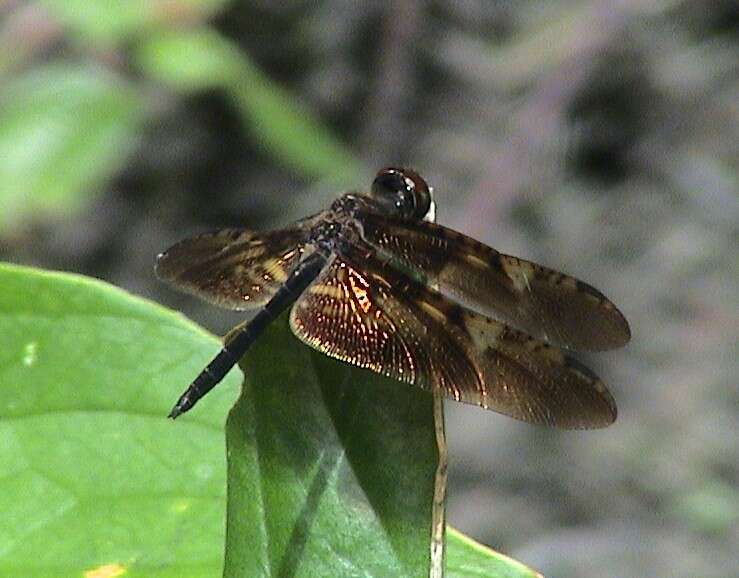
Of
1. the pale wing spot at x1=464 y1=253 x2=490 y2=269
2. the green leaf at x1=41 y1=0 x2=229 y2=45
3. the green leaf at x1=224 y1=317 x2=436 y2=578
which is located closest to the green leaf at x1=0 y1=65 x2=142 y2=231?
the green leaf at x1=41 y1=0 x2=229 y2=45

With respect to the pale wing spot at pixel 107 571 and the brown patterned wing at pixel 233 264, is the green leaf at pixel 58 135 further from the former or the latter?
the pale wing spot at pixel 107 571

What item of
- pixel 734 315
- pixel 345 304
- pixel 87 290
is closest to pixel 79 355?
pixel 87 290

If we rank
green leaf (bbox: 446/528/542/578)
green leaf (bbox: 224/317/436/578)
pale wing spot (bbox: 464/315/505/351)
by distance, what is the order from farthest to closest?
pale wing spot (bbox: 464/315/505/351), green leaf (bbox: 446/528/542/578), green leaf (bbox: 224/317/436/578)

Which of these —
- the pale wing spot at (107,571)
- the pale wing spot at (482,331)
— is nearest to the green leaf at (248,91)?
the pale wing spot at (482,331)

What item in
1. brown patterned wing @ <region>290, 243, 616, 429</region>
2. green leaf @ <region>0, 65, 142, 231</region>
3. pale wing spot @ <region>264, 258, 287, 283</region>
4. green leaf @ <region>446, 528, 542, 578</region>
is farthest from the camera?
green leaf @ <region>0, 65, 142, 231</region>

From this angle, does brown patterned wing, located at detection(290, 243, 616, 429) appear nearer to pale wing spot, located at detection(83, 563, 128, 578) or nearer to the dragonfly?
the dragonfly

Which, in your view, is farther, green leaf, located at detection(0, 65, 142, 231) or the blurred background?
the blurred background

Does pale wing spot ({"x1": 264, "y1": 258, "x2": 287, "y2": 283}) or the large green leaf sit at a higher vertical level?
pale wing spot ({"x1": 264, "y1": 258, "x2": 287, "y2": 283})
